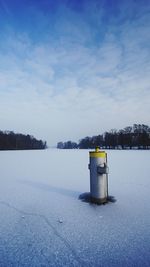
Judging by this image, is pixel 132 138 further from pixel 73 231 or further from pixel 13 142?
pixel 73 231

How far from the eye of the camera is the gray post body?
371cm

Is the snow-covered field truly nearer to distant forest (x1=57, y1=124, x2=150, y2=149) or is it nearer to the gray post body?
the gray post body

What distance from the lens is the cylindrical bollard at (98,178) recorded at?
371 cm

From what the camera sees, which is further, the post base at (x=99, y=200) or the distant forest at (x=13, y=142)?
the distant forest at (x=13, y=142)

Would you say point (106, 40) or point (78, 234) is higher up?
A: point (106, 40)

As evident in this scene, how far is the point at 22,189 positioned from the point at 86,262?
3.75 metres

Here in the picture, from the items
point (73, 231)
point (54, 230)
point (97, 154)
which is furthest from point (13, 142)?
point (73, 231)

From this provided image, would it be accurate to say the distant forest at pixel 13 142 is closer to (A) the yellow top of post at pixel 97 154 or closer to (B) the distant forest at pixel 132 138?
(B) the distant forest at pixel 132 138

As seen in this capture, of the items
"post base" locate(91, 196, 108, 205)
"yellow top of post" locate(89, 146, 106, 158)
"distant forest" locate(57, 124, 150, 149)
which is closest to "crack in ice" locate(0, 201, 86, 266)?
"post base" locate(91, 196, 108, 205)

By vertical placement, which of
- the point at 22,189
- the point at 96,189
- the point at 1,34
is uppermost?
the point at 1,34

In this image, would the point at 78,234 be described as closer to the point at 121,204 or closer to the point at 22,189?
the point at 121,204

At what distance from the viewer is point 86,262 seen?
186 centimetres

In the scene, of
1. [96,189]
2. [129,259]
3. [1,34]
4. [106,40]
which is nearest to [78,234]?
[129,259]

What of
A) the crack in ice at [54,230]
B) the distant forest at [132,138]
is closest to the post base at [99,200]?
the crack in ice at [54,230]
